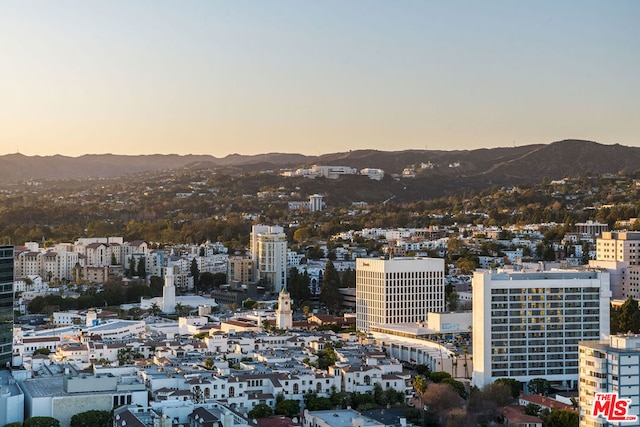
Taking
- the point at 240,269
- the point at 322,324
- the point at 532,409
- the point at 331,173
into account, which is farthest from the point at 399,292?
the point at 331,173

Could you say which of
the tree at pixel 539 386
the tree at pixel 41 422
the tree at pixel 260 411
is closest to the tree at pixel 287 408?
the tree at pixel 260 411

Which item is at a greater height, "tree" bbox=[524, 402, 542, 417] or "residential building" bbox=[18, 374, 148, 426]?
"residential building" bbox=[18, 374, 148, 426]

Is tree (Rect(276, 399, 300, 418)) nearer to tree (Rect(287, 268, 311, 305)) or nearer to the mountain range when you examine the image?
tree (Rect(287, 268, 311, 305))

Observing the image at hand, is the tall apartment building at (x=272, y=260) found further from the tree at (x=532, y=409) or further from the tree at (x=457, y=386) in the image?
the tree at (x=532, y=409)

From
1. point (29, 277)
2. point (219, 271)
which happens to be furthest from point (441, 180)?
point (29, 277)

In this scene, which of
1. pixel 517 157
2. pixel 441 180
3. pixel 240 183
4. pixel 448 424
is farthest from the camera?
pixel 517 157

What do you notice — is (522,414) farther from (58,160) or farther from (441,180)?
(58,160)

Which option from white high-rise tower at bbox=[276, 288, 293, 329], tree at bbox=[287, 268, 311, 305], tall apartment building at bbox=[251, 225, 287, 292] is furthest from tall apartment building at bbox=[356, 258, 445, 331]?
tall apartment building at bbox=[251, 225, 287, 292]
